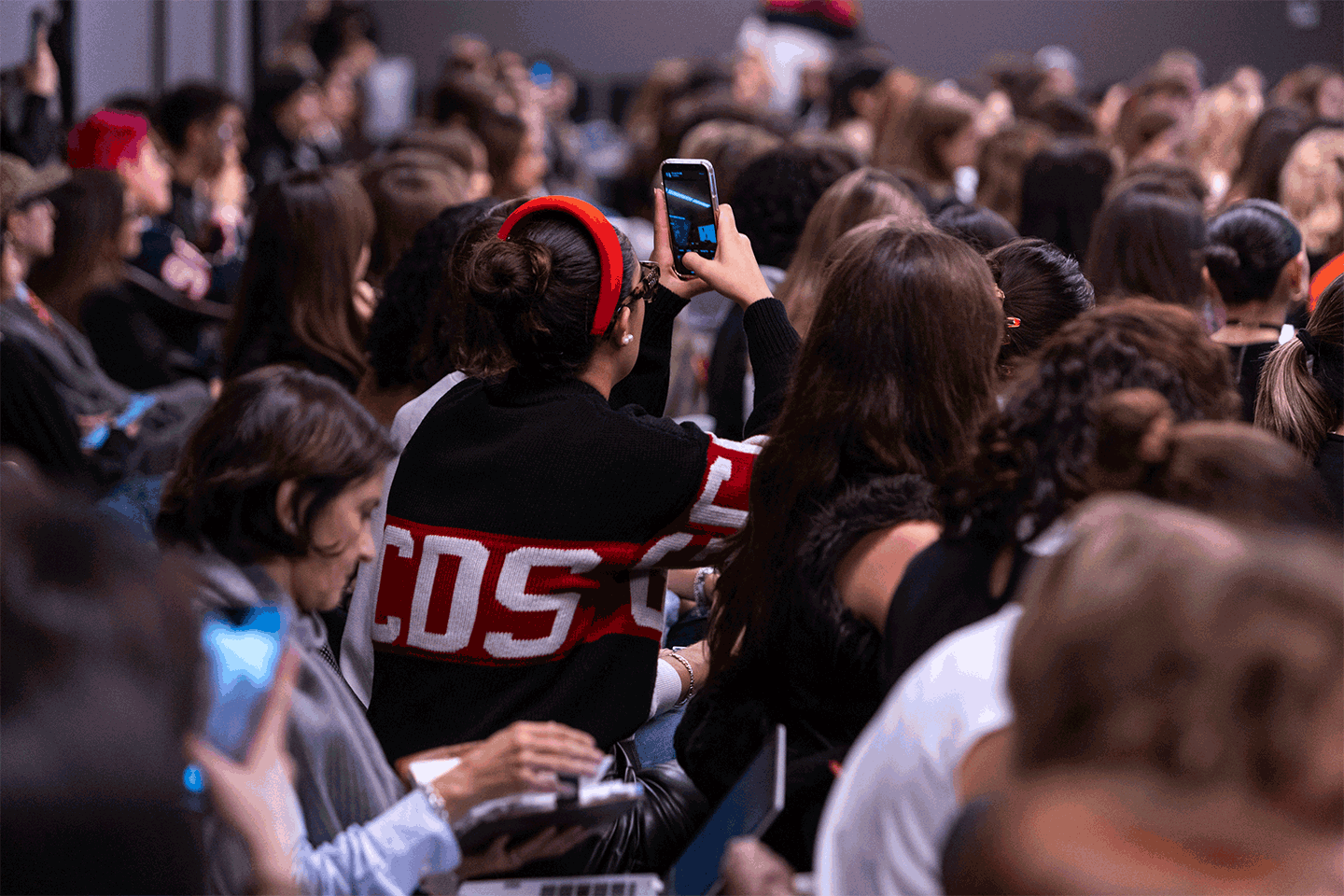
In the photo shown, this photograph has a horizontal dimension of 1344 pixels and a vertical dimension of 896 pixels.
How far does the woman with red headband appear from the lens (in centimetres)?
164

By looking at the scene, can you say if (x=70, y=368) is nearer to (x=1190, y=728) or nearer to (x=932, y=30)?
(x=1190, y=728)

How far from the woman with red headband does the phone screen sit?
47 cm

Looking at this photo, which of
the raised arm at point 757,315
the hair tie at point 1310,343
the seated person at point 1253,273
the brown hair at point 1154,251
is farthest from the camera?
the brown hair at point 1154,251

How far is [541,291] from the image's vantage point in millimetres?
1654

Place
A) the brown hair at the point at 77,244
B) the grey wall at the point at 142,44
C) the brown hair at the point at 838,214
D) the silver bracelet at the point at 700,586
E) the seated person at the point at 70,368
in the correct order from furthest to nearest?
the grey wall at the point at 142,44
the brown hair at the point at 77,244
the seated person at the point at 70,368
the brown hair at the point at 838,214
the silver bracelet at the point at 700,586

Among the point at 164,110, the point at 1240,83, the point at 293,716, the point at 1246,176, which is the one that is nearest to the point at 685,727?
the point at 293,716

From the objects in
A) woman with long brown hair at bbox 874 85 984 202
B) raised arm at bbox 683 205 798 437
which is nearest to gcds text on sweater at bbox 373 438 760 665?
raised arm at bbox 683 205 798 437

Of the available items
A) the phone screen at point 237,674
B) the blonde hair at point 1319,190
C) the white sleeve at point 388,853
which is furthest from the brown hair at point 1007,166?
the phone screen at point 237,674

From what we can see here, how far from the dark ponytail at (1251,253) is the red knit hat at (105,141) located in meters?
3.67

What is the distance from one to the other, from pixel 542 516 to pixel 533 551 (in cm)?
5

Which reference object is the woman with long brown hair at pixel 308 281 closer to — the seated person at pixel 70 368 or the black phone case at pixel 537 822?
the seated person at pixel 70 368

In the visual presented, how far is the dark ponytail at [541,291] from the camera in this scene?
1651mm

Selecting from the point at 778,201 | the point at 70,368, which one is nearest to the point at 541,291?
the point at 778,201

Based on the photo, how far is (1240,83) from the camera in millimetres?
6246
